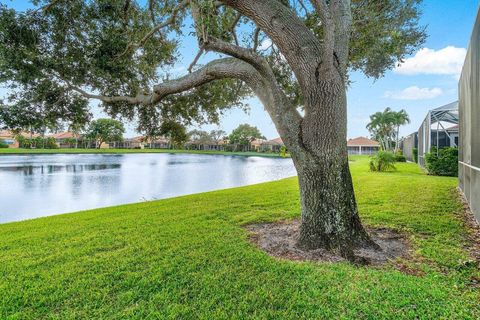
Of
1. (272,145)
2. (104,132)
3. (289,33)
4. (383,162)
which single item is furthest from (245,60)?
(272,145)

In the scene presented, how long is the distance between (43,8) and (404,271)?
8.09 m

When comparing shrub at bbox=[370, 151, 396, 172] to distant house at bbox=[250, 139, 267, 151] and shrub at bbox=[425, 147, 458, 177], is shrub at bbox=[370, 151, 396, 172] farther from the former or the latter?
distant house at bbox=[250, 139, 267, 151]

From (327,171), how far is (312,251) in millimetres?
1096

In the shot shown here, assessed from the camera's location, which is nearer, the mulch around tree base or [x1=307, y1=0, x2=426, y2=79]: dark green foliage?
the mulch around tree base

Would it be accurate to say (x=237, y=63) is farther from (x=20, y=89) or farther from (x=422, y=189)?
(x=422, y=189)

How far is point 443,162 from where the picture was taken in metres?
13.5

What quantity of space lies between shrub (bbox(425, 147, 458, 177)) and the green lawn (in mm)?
9565

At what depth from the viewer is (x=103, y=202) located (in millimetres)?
10883

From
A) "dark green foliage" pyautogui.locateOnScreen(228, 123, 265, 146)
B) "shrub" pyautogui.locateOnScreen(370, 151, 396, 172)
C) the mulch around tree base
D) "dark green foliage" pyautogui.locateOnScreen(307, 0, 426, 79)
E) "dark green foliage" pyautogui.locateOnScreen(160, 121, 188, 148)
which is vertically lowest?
the mulch around tree base

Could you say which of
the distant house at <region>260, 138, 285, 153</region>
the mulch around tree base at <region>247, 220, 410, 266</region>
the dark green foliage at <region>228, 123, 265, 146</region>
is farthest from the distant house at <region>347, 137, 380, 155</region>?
the mulch around tree base at <region>247, 220, 410, 266</region>

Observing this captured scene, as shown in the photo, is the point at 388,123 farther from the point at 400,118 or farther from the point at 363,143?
the point at 363,143

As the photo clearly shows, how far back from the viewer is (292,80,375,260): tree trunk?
390 centimetres

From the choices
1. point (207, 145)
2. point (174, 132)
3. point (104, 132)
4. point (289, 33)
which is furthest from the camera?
point (207, 145)

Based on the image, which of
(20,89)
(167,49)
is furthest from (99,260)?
(167,49)
